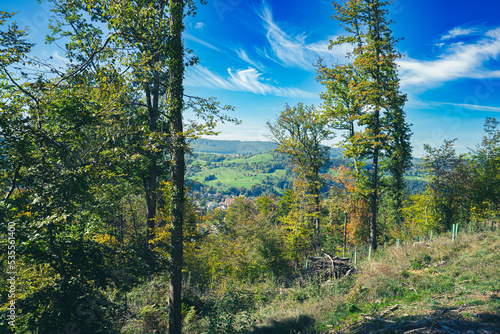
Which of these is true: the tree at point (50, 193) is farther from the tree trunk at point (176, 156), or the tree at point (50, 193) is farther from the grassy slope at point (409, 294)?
the grassy slope at point (409, 294)

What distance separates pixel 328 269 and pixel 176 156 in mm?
9413

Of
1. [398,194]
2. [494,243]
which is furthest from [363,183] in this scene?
[398,194]

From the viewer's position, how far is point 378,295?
7605 mm

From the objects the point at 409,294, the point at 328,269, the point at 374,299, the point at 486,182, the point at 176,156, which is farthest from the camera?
the point at 486,182

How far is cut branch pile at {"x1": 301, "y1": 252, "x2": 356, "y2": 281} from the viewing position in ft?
34.8

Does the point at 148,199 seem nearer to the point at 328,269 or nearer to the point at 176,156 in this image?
the point at 176,156

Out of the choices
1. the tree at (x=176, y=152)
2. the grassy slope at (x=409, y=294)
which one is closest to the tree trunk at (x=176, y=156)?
the tree at (x=176, y=152)

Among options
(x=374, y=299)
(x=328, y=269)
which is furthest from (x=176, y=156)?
(x=328, y=269)

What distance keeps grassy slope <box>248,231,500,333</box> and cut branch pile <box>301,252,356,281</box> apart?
104 centimetres

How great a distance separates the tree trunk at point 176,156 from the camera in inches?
266

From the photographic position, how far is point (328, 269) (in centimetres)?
1105

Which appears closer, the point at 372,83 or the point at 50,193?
the point at 50,193

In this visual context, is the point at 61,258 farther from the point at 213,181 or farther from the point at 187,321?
the point at 213,181

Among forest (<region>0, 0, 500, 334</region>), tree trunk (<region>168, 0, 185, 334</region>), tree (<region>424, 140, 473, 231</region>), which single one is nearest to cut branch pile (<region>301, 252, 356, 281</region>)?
forest (<region>0, 0, 500, 334</region>)
